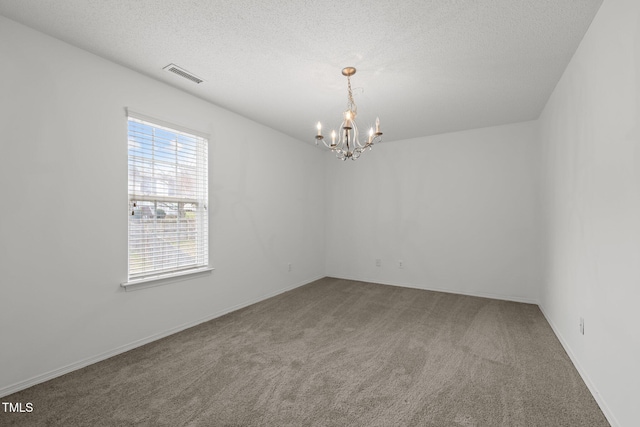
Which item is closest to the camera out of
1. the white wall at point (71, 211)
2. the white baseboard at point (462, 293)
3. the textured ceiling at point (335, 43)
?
the textured ceiling at point (335, 43)

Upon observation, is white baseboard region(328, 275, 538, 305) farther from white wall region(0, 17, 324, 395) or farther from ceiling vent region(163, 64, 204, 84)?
ceiling vent region(163, 64, 204, 84)

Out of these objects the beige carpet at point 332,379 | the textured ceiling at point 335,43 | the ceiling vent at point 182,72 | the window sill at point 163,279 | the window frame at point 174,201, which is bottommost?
the beige carpet at point 332,379

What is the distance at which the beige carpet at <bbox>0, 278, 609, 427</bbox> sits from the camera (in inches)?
69.6

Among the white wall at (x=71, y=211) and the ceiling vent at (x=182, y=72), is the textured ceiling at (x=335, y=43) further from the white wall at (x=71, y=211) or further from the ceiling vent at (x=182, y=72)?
the white wall at (x=71, y=211)

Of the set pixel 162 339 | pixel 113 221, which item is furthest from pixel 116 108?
pixel 162 339

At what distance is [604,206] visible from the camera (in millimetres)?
1860

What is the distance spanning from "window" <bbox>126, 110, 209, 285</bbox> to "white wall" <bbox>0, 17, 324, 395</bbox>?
0.36ft

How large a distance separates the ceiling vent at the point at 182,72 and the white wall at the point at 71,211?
338 mm

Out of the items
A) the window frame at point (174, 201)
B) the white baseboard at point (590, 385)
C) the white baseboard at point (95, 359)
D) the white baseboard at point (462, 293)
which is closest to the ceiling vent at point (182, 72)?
the window frame at point (174, 201)

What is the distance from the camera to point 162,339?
9.43 ft

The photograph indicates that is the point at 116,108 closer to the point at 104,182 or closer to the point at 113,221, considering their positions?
the point at 104,182

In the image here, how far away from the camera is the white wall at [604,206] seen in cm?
152

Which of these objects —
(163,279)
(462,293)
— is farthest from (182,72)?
(462,293)

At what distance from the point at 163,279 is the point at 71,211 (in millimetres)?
1017
